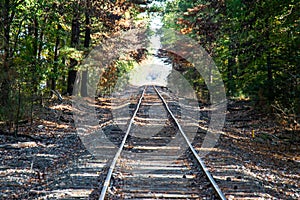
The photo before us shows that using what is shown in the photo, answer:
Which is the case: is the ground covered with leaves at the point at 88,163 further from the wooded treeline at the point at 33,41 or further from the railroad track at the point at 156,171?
the wooded treeline at the point at 33,41

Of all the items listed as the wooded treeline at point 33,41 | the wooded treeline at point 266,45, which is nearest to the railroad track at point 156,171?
the wooded treeline at point 33,41

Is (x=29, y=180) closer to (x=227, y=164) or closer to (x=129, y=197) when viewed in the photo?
(x=129, y=197)

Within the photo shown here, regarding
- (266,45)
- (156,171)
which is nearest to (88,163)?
(156,171)

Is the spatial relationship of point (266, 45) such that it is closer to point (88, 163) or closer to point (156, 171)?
point (156, 171)

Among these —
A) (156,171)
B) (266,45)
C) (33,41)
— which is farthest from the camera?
(33,41)

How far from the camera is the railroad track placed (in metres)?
6.74

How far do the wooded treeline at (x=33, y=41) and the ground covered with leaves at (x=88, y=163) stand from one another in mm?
1171

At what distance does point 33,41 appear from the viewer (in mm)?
19172

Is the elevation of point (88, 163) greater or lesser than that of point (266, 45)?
lesser

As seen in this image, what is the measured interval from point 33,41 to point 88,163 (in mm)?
11966

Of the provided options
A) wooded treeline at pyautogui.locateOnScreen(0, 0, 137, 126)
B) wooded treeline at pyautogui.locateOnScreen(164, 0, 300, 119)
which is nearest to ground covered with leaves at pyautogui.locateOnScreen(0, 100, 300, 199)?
wooded treeline at pyautogui.locateOnScreen(0, 0, 137, 126)

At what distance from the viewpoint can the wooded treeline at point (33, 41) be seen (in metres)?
13.2

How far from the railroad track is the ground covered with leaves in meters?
0.29

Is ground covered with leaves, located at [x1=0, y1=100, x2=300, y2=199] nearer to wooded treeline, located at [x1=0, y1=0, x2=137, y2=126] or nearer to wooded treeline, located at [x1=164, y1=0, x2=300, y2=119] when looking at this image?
wooded treeline, located at [x1=0, y1=0, x2=137, y2=126]
